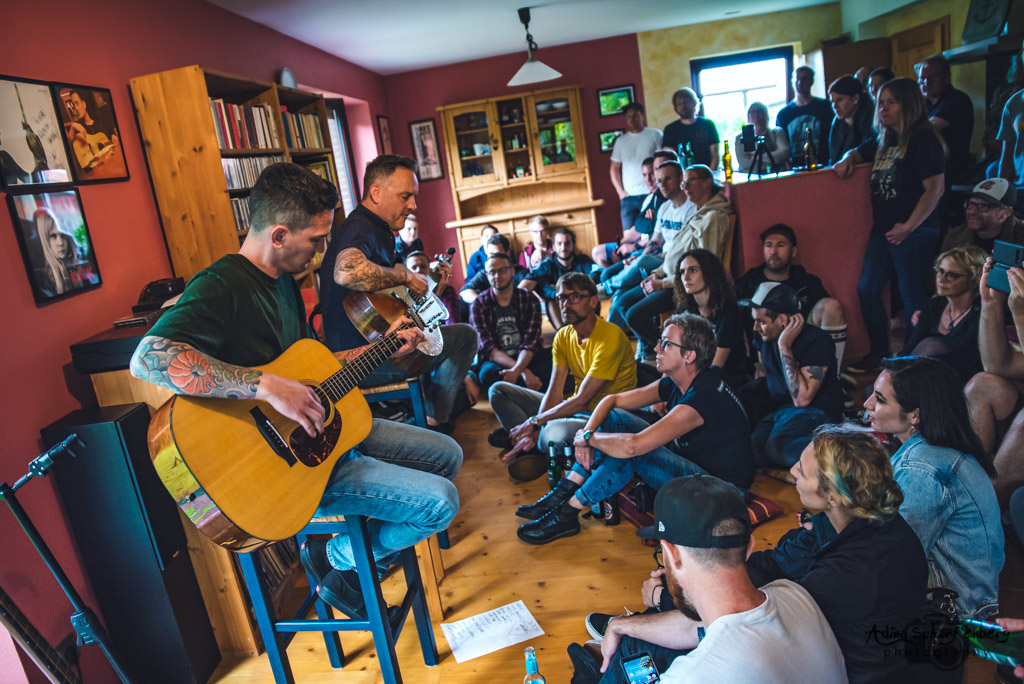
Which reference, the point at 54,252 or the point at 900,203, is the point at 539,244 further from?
the point at 54,252

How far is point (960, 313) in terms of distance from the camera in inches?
116

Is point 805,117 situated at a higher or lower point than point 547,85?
lower

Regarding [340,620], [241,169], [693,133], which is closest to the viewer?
[340,620]

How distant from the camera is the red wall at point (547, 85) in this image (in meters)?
7.86

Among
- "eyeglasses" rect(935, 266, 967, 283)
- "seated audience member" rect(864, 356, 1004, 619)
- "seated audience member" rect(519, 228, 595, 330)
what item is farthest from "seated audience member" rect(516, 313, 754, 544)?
"seated audience member" rect(519, 228, 595, 330)

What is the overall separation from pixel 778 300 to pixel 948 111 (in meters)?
2.38

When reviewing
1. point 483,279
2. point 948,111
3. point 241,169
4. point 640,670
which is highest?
point 241,169

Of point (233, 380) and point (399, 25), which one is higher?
point (399, 25)

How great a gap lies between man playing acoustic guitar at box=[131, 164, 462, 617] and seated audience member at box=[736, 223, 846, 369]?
2.53 metres

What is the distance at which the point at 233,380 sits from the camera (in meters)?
1.54

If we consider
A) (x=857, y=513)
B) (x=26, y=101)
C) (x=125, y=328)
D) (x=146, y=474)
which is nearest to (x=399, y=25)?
(x=26, y=101)

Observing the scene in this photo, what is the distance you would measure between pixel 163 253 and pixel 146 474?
1.43 m

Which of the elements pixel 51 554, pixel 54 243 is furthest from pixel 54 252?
pixel 51 554

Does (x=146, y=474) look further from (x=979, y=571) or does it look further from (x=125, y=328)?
(x=979, y=571)
